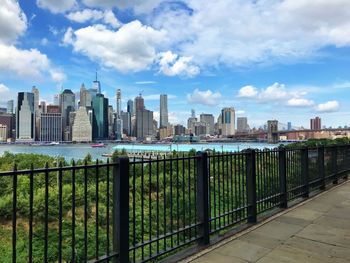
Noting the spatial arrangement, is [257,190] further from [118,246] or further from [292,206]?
[118,246]

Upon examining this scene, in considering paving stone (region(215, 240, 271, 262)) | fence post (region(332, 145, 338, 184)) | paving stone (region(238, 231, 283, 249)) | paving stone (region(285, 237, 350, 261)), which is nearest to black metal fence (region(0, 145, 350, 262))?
fence post (region(332, 145, 338, 184))

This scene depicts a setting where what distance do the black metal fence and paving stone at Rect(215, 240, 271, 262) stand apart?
34 centimetres

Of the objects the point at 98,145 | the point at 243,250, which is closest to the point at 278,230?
the point at 243,250

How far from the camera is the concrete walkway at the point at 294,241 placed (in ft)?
15.9

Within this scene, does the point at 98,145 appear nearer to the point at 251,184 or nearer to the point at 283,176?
the point at 283,176

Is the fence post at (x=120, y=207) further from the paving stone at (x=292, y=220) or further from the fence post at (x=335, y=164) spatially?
the fence post at (x=335, y=164)

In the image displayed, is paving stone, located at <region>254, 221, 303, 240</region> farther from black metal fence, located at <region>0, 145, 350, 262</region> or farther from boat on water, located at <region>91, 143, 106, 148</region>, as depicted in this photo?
boat on water, located at <region>91, 143, 106, 148</region>

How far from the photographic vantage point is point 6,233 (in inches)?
377

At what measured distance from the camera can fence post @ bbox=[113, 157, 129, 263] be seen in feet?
13.0

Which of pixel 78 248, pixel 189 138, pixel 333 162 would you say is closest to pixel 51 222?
pixel 78 248

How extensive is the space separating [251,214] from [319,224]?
1280 millimetres

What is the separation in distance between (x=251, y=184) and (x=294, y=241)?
1372 millimetres

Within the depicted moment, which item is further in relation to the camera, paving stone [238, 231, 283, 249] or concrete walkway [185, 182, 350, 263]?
paving stone [238, 231, 283, 249]

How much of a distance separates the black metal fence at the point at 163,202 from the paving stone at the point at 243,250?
336 millimetres
